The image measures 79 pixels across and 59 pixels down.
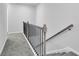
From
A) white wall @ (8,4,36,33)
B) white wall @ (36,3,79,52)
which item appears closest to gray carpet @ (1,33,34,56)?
white wall @ (36,3,79,52)

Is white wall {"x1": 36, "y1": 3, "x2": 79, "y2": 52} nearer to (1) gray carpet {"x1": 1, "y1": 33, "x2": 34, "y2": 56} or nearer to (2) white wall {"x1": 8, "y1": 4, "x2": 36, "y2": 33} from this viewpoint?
(1) gray carpet {"x1": 1, "y1": 33, "x2": 34, "y2": 56}

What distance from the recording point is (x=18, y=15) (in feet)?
21.0

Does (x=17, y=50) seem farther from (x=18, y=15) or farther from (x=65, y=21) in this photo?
(x=18, y=15)

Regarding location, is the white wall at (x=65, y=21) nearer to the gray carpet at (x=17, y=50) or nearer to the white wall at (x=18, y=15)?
the gray carpet at (x=17, y=50)

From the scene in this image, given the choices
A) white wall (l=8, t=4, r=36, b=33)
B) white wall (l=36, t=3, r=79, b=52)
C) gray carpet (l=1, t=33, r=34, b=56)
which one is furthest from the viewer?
white wall (l=8, t=4, r=36, b=33)

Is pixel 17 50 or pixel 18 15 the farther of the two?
pixel 18 15

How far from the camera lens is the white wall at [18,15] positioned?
6254 millimetres

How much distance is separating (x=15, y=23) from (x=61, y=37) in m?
4.34

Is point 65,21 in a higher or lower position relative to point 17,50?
higher

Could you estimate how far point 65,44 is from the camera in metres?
2.73

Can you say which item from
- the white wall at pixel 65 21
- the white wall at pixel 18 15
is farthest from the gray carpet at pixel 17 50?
the white wall at pixel 18 15

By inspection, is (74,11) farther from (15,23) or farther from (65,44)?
(15,23)

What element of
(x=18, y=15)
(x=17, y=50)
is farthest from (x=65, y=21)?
(x=18, y=15)

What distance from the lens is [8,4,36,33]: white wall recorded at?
6.25 meters
